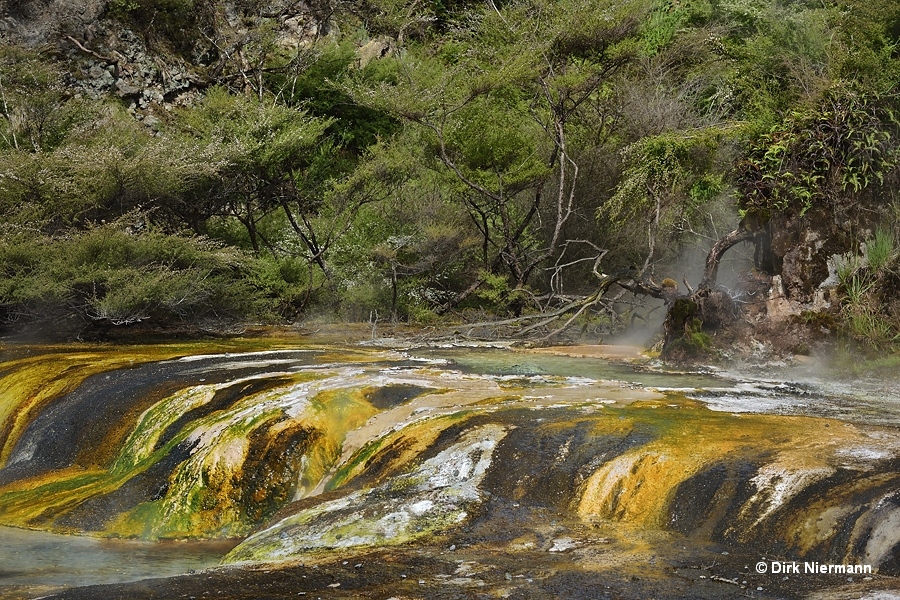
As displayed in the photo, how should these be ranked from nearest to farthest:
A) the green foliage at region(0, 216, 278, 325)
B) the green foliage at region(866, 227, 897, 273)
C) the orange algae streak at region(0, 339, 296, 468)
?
the orange algae streak at region(0, 339, 296, 468)
the green foliage at region(866, 227, 897, 273)
the green foliage at region(0, 216, 278, 325)

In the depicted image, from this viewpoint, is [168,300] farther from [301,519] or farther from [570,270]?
[301,519]

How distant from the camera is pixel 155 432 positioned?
328 inches

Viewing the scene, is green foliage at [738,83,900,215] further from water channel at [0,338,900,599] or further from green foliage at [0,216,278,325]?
green foliage at [0,216,278,325]

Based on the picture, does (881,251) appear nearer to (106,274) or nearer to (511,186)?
(511,186)

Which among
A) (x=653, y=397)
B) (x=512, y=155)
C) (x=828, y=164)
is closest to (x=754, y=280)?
(x=828, y=164)

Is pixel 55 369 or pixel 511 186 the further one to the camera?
pixel 511 186

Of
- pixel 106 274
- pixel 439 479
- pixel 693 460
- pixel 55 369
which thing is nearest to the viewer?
pixel 693 460

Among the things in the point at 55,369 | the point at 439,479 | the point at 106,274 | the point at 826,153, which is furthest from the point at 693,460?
the point at 106,274

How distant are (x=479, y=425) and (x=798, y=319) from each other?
16.9ft

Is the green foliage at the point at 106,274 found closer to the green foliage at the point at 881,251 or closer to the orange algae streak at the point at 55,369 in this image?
the orange algae streak at the point at 55,369

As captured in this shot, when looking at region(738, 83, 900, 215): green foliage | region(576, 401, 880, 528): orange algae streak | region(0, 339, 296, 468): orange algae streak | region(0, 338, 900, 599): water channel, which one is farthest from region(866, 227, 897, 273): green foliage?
region(0, 339, 296, 468): orange algae streak

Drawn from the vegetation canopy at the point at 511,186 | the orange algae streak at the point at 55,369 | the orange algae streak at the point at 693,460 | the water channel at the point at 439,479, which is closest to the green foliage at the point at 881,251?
the vegetation canopy at the point at 511,186

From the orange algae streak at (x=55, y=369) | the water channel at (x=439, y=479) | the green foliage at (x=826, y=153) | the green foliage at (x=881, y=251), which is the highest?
the green foliage at (x=826, y=153)

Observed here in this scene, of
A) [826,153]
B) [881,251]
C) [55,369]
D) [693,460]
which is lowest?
[693,460]
